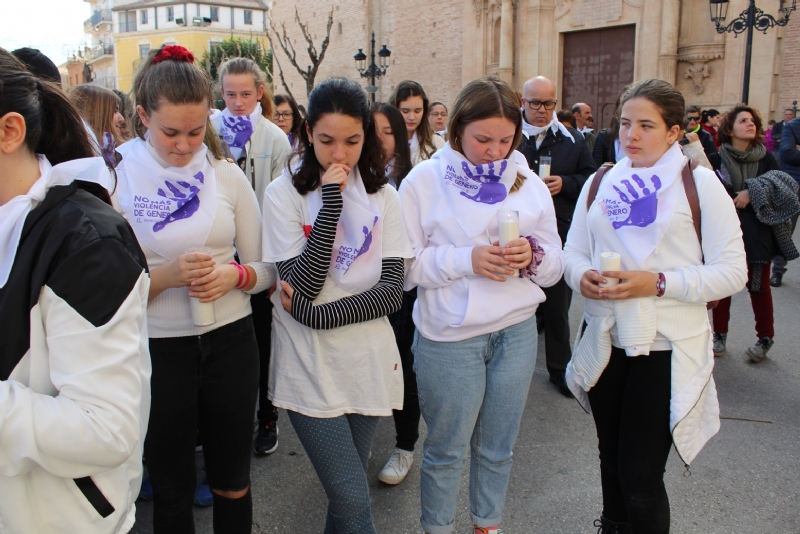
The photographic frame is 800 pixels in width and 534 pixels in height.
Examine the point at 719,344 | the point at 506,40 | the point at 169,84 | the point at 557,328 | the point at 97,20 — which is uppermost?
the point at 97,20

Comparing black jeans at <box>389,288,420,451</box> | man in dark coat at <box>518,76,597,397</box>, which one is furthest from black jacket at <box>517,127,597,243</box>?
black jeans at <box>389,288,420,451</box>

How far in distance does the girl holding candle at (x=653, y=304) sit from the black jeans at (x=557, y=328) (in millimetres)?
2322

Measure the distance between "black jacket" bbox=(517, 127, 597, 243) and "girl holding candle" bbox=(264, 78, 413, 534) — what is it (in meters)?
3.06

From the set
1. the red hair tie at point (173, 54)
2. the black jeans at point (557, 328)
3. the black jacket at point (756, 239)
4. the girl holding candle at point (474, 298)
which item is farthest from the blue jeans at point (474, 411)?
the black jacket at point (756, 239)

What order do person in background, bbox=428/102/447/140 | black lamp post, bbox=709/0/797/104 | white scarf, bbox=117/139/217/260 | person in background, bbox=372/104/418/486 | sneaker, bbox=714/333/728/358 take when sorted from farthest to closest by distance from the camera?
black lamp post, bbox=709/0/797/104
person in background, bbox=428/102/447/140
sneaker, bbox=714/333/728/358
person in background, bbox=372/104/418/486
white scarf, bbox=117/139/217/260

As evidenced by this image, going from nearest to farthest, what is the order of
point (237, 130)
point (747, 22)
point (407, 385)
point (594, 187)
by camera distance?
point (594, 187), point (407, 385), point (237, 130), point (747, 22)

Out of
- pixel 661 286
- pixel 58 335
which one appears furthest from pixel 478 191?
pixel 58 335

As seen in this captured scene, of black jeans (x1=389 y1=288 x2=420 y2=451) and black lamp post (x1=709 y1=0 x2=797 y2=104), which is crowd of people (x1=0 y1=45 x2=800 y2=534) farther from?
black lamp post (x1=709 y1=0 x2=797 y2=104)

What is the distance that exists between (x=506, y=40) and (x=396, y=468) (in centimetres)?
1891

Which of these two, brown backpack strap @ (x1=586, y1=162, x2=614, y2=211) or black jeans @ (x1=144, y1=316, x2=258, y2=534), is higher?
brown backpack strap @ (x1=586, y1=162, x2=614, y2=211)

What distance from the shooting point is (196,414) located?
7.86 feet

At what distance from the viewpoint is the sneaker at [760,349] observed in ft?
17.8

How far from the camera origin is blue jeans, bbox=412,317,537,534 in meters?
2.58

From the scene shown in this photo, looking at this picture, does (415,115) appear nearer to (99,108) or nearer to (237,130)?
(237,130)
